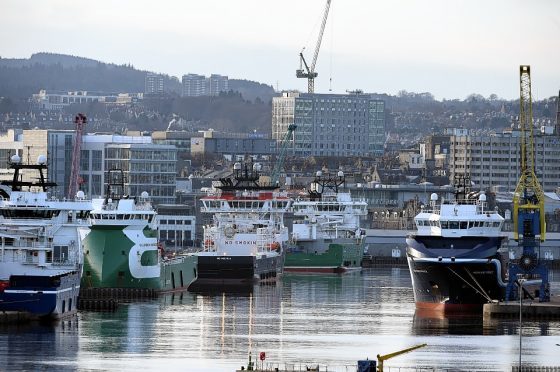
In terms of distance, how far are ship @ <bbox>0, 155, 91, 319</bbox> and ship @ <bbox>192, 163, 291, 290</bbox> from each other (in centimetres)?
3474

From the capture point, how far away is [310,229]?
163000 mm

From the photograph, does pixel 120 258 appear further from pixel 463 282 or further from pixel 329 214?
pixel 329 214

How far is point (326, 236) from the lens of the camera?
164 meters

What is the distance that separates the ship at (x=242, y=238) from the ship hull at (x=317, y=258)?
10.1m

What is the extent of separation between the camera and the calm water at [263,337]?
76.3 m

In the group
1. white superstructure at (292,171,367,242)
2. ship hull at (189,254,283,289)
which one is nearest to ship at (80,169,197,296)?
ship hull at (189,254,283,289)

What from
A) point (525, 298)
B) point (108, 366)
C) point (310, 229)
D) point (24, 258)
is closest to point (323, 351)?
point (108, 366)

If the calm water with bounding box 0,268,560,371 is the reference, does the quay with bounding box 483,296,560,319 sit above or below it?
above

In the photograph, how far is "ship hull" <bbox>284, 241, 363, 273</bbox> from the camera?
159 meters

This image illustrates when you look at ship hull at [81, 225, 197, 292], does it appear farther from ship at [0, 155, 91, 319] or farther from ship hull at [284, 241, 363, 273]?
ship hull at [284, 241, 363, 273]

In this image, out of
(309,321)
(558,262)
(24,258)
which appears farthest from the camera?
(558,262)

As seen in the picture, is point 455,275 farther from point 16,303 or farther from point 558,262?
point 558,262

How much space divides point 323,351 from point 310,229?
8225 centimetres

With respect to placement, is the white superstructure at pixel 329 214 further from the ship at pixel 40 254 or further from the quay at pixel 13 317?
the quay at pixel 13 317
